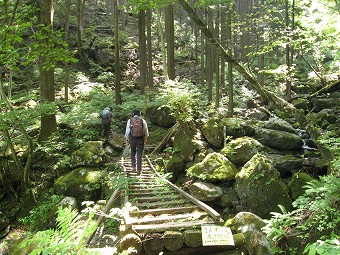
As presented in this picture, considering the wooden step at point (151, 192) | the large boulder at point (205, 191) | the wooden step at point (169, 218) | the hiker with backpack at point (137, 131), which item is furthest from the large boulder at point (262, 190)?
the hiker with backpack at point (137, 131)

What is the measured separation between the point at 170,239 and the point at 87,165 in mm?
6518

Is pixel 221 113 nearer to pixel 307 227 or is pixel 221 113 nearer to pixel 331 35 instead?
pixel 331 35

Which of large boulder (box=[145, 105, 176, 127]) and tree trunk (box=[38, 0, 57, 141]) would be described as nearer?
tree trunk (box=[38, 0, 57, 141])

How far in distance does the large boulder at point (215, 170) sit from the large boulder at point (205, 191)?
316mm

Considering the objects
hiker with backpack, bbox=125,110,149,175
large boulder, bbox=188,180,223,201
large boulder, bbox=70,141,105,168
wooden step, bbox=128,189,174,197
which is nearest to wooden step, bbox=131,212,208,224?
wooden step, bbox=128,189,174,197

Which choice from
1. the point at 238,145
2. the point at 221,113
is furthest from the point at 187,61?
the point at 238,145

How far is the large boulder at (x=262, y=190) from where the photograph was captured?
757 centimetres

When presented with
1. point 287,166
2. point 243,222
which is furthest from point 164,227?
point 287,166

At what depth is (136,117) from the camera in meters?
8.63

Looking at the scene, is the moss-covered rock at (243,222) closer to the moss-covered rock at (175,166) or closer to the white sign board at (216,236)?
the white sign board at (216,236)

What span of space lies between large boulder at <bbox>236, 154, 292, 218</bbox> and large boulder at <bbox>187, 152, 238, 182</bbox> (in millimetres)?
700

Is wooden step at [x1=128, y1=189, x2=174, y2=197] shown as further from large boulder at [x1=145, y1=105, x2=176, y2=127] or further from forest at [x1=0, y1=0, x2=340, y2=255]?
large boulder at [x1=145, y1=105, x2=176, y2=127]

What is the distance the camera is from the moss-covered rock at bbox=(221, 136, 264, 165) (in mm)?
9766

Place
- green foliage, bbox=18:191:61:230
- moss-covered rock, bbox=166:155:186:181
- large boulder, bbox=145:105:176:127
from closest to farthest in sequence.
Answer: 1. green foliage, bbox=18:191:61:230
2. moss-covered rock, bbox=166:155:186:181
3. large boulder, bbox=145:105:176:127
